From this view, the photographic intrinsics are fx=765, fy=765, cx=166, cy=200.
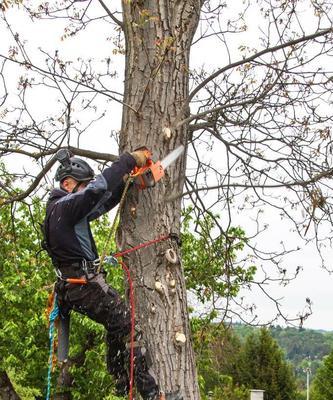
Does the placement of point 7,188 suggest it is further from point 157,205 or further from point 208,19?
point 208,19

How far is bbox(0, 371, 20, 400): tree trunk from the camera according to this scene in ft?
72.3

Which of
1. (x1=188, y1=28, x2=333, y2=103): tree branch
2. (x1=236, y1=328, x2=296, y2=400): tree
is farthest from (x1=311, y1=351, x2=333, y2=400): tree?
(x1=188, y1=28, x2=333, y2=103): tree branch

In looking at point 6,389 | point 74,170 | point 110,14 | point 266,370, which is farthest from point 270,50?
point 266,370

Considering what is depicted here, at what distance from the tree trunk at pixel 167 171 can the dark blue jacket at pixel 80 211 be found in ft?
0.77

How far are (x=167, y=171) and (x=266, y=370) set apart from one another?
1603 inches

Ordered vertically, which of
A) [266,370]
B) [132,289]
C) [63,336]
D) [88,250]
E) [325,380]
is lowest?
[63,336]

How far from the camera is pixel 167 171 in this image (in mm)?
4855

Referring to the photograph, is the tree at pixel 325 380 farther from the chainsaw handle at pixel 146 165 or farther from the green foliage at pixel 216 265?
the chainsaw handle at pixel 146 165

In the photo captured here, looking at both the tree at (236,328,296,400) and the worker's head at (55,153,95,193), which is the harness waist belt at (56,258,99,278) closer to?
the worker's head at (55,153,95,193)

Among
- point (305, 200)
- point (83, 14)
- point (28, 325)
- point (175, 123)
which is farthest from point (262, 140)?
point (28, 325)

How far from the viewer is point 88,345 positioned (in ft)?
67.9

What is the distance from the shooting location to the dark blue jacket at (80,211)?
4.43 metres

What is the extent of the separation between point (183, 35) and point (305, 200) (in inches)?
58.6

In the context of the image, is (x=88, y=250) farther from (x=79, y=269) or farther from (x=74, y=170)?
(x=74, y=170)
